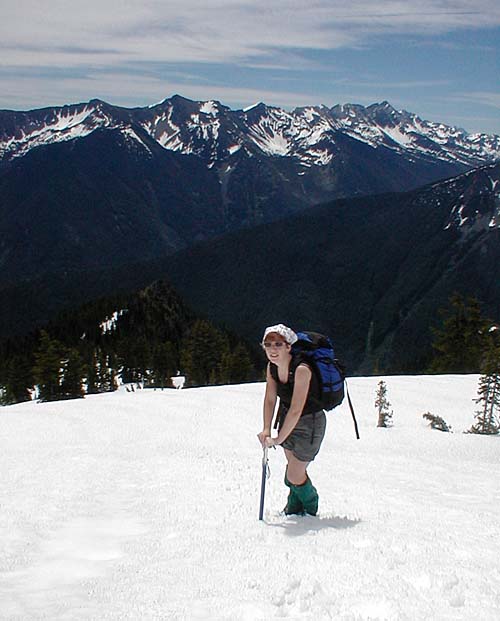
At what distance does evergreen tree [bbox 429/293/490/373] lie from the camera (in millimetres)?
55969

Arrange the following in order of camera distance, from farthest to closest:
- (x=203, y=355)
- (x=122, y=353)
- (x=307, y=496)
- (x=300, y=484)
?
(x=122, y=353) < (x=203, y=355) < (x=307, y=496) < (x=300, y=484)

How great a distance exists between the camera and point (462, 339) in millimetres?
59031

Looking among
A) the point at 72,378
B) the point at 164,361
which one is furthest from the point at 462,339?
the point at 72,378

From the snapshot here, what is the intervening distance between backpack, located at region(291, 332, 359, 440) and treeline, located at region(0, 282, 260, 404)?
49.9m

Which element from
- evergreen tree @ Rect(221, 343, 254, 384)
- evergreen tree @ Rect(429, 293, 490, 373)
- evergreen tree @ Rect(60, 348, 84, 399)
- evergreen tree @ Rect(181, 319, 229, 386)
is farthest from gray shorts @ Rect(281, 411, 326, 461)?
evergreen tree @ Rect(181, 319, 229, 386)

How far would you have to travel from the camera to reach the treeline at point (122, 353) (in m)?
56.9

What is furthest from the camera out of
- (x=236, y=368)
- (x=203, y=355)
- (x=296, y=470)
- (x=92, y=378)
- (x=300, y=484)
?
(x=203, y=355)

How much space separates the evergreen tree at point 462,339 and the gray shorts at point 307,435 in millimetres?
51054

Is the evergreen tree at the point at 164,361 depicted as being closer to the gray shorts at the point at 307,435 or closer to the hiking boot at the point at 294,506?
the hiking boot at the point at 294,506

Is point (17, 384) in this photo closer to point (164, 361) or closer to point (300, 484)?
point (164, 361)

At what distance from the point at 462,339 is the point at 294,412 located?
56335 millimetres

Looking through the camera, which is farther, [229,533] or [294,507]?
[294,507]

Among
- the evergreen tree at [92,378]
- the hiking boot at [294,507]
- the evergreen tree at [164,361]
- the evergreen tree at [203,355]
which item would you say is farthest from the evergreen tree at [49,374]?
the hiking boot at [294,507]

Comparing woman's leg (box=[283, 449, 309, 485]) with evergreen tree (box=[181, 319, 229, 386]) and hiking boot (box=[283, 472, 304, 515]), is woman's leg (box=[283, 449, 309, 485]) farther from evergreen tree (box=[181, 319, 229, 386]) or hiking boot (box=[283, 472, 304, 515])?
evergreen tree (box=[181, 319, 229, 386])
